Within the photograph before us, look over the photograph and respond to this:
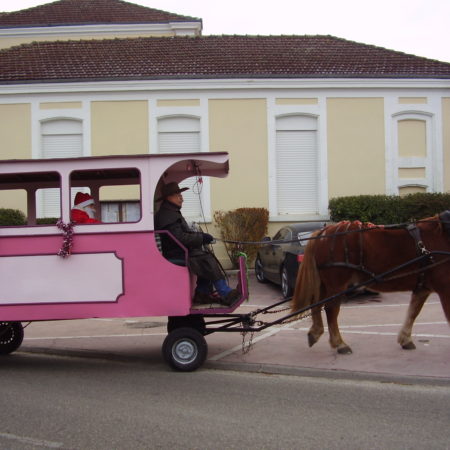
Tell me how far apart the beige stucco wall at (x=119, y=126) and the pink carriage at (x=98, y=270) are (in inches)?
403

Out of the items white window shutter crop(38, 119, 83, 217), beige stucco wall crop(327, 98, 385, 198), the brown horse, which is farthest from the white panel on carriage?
beige stucco wall crop(327, 98, 385, 198)

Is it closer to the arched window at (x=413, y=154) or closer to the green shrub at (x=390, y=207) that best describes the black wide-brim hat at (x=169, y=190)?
the green shrub at (x=390, y=207)

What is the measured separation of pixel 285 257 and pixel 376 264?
16.1ft

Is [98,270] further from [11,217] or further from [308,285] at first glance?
[11,217]

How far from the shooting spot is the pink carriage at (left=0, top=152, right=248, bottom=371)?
6355 millimetres

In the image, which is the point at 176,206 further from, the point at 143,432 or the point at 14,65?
the point at 14,65

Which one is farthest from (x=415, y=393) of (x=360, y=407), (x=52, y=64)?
(x=52, y=64)

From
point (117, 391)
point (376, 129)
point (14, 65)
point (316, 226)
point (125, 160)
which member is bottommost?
point (117, 391)

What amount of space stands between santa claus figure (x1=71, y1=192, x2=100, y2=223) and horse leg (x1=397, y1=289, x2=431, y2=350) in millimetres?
4192

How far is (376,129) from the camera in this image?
1694cm

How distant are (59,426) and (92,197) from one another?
12.2ft

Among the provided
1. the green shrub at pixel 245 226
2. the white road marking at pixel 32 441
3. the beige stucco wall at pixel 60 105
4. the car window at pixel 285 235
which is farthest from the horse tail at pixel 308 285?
the beige stucco wall at pixel 60 105

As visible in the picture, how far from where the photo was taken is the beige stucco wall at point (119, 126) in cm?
1666

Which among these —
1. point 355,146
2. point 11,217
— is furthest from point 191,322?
point 355,146
